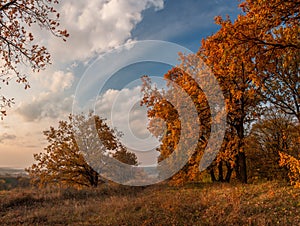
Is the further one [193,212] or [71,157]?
[71,157]

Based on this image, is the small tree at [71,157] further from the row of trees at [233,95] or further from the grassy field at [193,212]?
the grassy field at [193,212]

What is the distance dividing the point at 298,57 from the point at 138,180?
17842 millimetres

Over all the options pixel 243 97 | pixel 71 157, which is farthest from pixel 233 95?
pixel 71 157

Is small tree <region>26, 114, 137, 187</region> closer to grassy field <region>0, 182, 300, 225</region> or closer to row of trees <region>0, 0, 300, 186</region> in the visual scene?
row of trees <region>0, 0, 300, 186</region>

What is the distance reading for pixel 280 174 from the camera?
2338cm

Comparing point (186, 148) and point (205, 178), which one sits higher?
point (186, 148)

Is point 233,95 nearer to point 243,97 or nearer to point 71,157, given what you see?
point 243,97

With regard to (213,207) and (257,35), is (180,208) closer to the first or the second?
(213,207)

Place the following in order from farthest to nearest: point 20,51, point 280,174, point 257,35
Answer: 1. point 280,174
2. point 20,51
3. point 257,35

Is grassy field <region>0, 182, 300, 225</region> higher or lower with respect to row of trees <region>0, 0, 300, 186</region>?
lower

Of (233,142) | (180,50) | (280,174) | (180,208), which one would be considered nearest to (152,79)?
(180,50)

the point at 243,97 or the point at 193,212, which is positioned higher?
the point at 243,97

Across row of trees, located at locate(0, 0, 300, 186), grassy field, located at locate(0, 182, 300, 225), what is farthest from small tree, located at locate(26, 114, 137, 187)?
grassy field, located at locate(0, 182, 300, 225)

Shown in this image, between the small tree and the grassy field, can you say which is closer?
the grassy field
